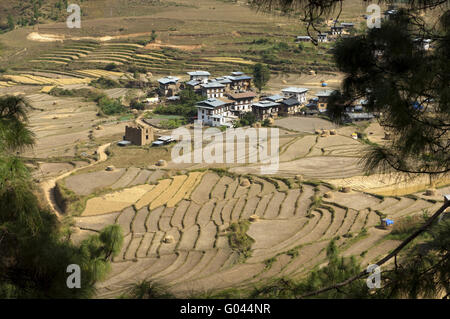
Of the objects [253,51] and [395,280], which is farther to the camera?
[253,51]

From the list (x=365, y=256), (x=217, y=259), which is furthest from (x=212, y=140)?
(x=365, y=256)

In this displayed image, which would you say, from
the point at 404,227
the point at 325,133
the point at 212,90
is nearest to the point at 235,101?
the point at 212,90

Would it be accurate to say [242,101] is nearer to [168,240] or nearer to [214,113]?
[214,113]

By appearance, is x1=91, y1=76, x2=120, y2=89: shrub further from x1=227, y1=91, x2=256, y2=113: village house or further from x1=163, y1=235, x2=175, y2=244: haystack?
x1=163, y1=235, x2=175, y2=244: haystack

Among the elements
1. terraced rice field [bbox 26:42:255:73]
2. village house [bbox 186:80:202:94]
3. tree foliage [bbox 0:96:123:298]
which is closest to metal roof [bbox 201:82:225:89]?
village house [bbox 186:80:202:94]

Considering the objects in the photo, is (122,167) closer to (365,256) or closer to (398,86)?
(365,256)
